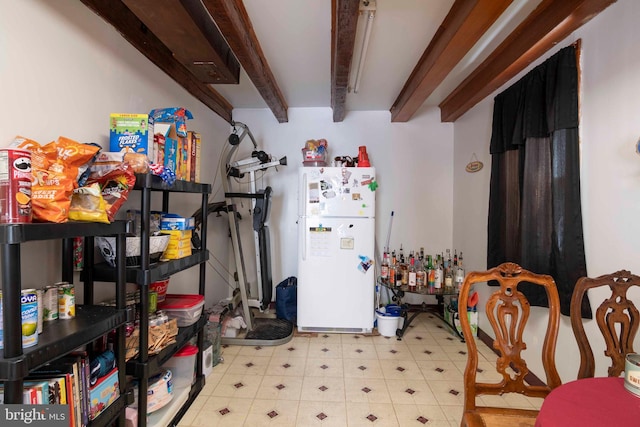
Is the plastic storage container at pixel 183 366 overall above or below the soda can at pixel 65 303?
below

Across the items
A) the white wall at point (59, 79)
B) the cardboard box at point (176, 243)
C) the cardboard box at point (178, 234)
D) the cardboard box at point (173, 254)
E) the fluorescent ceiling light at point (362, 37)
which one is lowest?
the cardboard box at point (173, 254)

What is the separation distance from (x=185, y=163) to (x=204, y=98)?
134 centimetres

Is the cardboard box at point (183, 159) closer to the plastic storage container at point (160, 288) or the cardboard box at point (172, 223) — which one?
the cardboard box at point (172, 223)

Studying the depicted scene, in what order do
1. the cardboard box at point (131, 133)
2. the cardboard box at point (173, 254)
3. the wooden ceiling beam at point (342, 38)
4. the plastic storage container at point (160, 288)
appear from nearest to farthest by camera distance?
1. the cardboard box at point (131, 133)
2. the wooden ceiling beam at point (342, 38)
3. the cardboard box at point (173, 254)
4. the plastic storage container at point (160, 288)

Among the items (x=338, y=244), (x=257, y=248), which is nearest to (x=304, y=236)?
(x=338, y=244)

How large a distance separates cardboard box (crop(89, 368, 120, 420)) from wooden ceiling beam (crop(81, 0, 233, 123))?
68.0 inches

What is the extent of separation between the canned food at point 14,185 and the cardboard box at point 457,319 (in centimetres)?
311

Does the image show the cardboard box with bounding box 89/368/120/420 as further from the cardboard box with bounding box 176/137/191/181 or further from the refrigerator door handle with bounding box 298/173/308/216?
the refrigerator door handle with bounding box 298/173/308/216

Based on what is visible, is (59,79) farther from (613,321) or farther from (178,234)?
(613,321)

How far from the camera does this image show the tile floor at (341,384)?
188 centimetres

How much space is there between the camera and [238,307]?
323cm

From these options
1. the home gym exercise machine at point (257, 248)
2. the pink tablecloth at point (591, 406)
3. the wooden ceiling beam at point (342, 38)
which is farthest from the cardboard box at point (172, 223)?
the pink tablecloth at point (591, 406)

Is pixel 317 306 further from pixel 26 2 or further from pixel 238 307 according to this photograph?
pixel 26 2

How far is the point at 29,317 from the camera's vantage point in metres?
0.95
